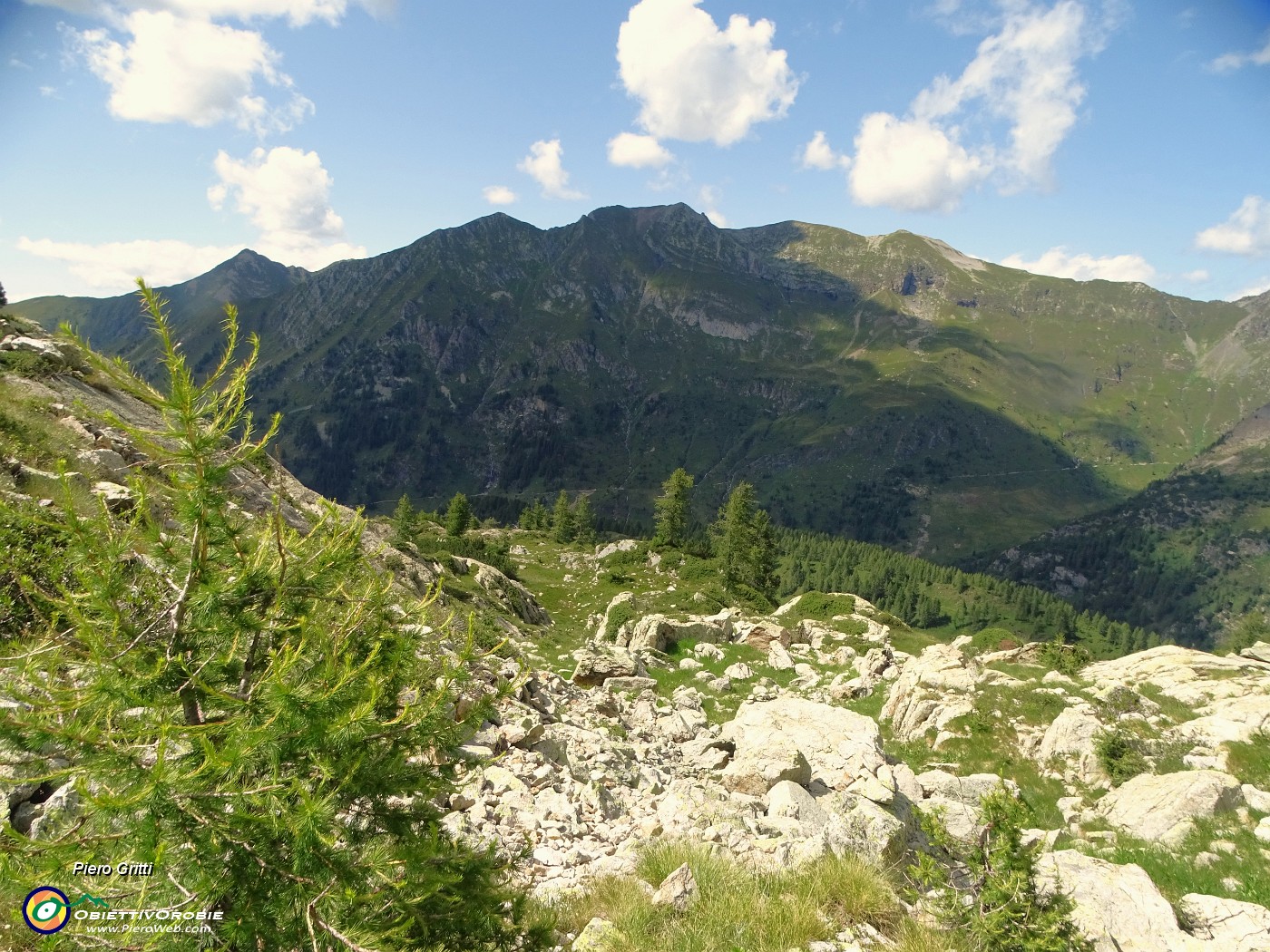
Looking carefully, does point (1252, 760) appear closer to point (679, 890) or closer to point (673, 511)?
point (679, 890)

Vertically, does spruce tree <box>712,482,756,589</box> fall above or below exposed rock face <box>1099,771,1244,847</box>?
below

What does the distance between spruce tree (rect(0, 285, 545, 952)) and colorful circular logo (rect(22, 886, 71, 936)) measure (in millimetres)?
356

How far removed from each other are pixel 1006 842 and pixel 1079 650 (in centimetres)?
2816

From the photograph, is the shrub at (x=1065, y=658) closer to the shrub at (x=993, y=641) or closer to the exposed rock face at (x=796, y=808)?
the shrub at (x=993, y=641)

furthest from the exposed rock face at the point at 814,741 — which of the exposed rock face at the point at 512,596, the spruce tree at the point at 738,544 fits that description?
the spruce tree at the point at 738,544

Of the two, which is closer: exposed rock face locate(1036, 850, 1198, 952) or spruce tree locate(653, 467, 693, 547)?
exposed rock face locate(1036, 850, 1198, 952)


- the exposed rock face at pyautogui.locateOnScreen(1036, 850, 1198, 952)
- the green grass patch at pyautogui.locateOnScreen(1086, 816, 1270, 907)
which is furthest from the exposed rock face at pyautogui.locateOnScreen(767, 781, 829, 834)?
the green grass patch at pyautogui.locateOnScreen(1086, 816, 1270, 907)

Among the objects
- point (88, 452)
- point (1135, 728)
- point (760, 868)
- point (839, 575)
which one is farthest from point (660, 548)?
point (839, 575)

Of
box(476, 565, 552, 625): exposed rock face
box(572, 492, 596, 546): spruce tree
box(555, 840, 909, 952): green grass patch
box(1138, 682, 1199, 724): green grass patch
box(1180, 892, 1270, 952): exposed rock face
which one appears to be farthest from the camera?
box(572, 492, 596, 546): spruce tree

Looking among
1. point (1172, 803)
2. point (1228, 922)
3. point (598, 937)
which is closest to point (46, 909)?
point (598, 937)

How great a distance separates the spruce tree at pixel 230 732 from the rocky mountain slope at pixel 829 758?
52 centimetres

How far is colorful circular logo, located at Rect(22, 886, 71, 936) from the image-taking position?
4.43m

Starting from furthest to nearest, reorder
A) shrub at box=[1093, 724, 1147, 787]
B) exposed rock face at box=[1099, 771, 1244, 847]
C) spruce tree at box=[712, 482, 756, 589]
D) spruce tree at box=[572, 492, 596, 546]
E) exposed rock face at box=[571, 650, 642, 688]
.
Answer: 1. spruce tree at box=[572, 492, 596, 546]
2. spruce tree at box=[712, 482, 756, 589]
3. exposed rock face at box=[571, 650, 642, 688]
4. shrub at box=[1093, 724, 1147, 787]
5. exposed rock face at box=[1099, 771, 1244, 847]

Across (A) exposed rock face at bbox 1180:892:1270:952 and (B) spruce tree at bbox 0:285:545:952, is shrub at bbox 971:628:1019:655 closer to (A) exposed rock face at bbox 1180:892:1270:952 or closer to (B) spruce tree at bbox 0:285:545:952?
(A) exposed rock face at bbox 1180:892:1270:952
